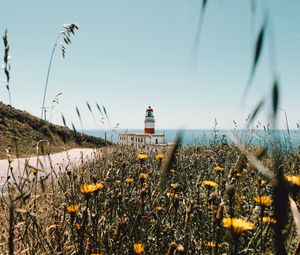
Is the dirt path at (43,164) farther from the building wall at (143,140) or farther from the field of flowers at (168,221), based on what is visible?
the building wall at (143,140)

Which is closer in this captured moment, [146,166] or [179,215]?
[179,215]

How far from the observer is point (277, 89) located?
0.59 metres

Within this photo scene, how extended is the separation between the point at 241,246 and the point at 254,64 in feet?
7.00

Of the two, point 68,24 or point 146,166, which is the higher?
point 68,24

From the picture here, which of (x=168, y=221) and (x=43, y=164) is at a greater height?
(x=43, y=164)

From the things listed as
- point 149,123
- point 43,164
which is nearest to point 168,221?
point 43,164

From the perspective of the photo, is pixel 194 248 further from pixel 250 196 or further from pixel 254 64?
pixel 254 64

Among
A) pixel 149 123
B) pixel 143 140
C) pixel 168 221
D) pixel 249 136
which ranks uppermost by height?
pixel 149 123

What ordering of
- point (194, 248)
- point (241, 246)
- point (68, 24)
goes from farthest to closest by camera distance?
point (68, 24) < point (241, 246) < point (194, 248)

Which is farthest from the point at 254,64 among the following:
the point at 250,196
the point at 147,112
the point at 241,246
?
the point at 147,112

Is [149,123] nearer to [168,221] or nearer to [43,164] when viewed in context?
[43,164]

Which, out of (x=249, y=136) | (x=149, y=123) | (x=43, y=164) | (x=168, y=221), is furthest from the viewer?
(x=149, y=123)

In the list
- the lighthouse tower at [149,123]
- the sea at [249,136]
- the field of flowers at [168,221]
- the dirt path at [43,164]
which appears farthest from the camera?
the lighthouse tower at [149,123]

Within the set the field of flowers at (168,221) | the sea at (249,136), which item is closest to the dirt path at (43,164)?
the field of flowers at (168,221)
